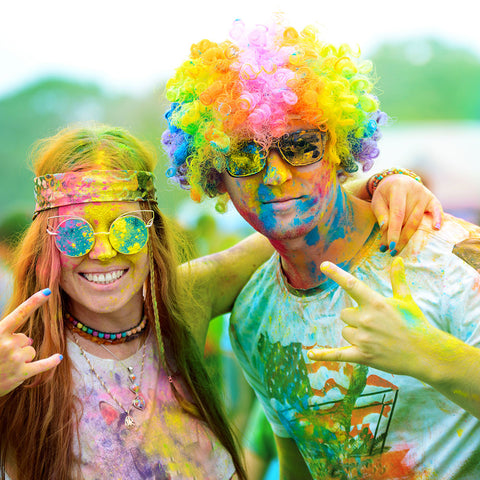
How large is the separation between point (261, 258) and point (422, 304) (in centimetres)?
106

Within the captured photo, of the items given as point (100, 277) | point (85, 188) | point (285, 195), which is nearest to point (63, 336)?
point (100, 277)

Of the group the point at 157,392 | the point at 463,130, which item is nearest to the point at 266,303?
the point at 157,392

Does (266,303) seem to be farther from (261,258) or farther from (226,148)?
(226,148)

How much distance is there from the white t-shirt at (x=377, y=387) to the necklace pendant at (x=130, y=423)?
0.70 meters

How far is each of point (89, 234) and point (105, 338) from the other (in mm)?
480

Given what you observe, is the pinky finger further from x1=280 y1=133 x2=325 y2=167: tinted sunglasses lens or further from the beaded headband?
the beaded headband

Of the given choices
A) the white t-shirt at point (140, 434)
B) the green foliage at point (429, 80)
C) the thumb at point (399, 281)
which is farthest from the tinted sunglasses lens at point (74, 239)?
Answer: the green foliage at point (429, 80)

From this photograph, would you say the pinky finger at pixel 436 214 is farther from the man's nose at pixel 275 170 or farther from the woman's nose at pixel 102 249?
the woman's nose at pixel 102 249

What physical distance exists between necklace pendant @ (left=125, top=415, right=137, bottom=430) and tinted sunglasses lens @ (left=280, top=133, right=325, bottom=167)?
49.2 inches

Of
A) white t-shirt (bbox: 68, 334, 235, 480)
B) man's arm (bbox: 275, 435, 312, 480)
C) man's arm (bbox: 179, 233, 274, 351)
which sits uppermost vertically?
man's arm (bbox: 179, 233, 274, 351)

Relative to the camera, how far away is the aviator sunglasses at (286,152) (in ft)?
7.45

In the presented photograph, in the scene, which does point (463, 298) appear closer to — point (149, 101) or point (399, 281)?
point (399, 281)

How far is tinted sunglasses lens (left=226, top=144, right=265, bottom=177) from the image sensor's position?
2273mm

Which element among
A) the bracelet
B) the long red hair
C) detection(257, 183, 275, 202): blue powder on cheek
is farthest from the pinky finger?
the long red hair
